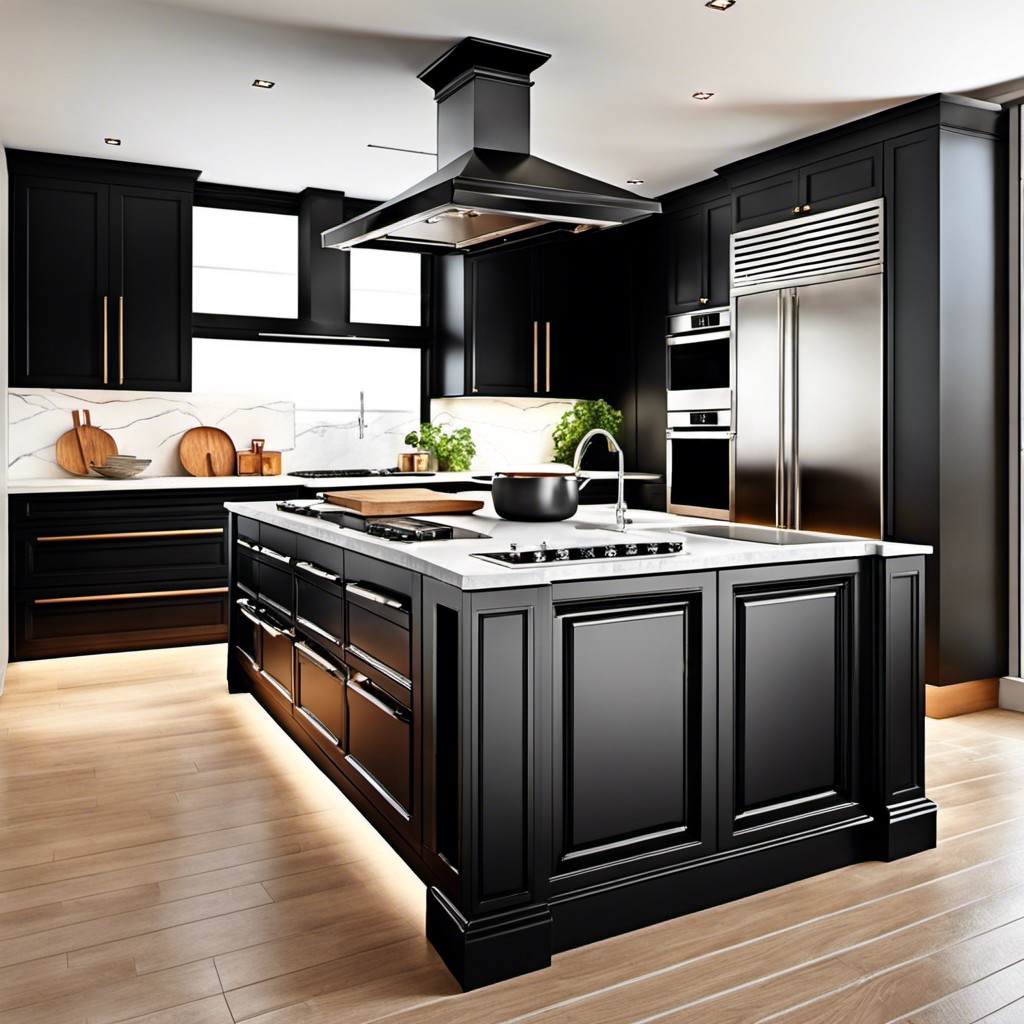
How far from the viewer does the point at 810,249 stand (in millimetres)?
4594

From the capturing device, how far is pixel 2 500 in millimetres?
4574

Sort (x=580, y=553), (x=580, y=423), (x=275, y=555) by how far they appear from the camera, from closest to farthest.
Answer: (x=580, y=553) < (x=275, y=555) < (x=580, y=423)

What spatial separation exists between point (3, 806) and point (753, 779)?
235 cm

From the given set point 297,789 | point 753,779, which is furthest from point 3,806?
point 753,779

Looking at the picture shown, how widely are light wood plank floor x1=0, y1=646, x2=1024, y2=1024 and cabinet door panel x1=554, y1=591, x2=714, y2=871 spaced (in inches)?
9.5

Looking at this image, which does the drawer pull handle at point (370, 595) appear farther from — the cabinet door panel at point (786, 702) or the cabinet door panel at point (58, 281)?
the cabinet door panel at point (58, 281)

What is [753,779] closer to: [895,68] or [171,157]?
[895,68]

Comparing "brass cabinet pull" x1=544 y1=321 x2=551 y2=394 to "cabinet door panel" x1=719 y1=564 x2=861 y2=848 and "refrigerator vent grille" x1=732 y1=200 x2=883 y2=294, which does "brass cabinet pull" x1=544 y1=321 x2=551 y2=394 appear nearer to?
"refrigerator vent grille" x1=732 y1=200 x2=883 y2=294

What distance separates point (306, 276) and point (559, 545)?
406cm

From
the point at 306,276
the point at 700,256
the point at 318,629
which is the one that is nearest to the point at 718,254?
the point at 700,256

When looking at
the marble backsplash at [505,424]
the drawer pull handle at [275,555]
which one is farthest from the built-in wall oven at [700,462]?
the drawer pull handle at [275,555]

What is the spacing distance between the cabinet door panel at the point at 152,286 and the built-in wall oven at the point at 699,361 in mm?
2904

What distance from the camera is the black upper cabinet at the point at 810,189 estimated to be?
434 centimetres

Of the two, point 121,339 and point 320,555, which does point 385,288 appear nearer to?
point 121,339
